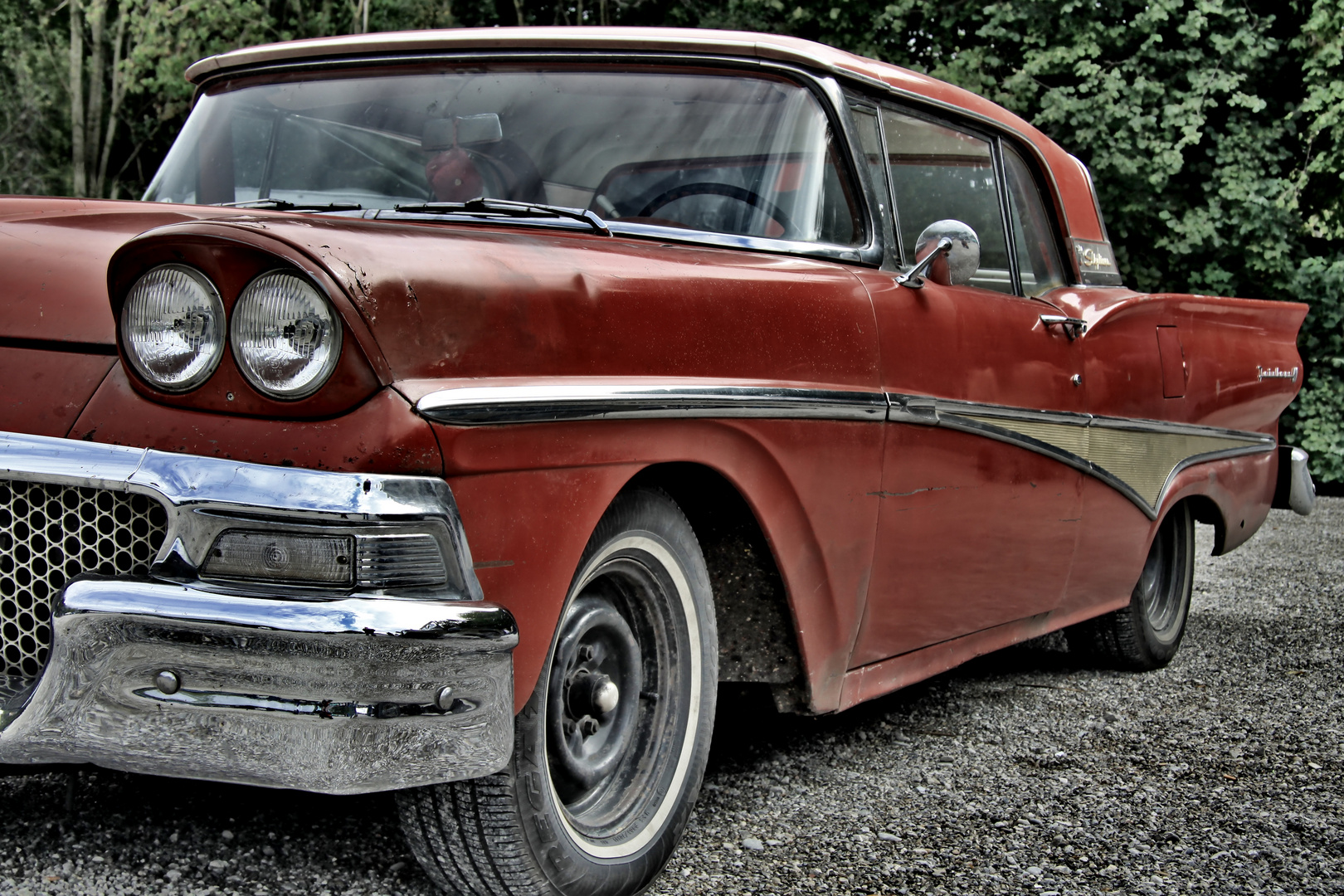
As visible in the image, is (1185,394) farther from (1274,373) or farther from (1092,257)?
(1274,373)

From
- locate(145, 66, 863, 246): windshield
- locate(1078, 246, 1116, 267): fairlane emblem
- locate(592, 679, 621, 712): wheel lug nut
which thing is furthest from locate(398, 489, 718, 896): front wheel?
locate(1078, 246, 1116, 267): fairlane emblem

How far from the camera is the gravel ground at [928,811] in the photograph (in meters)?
2.25

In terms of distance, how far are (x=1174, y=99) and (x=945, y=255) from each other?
38.1ft

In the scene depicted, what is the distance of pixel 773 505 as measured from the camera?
2455mm

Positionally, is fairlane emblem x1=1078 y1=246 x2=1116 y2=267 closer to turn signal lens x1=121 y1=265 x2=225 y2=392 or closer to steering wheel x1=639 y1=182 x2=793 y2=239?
steering wheel x1=639 y1=182 x2=793 y2=239

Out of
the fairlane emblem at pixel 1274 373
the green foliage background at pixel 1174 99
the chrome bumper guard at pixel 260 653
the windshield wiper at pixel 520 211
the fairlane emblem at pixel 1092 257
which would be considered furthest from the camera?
the green foliage background at pixel 1174 99

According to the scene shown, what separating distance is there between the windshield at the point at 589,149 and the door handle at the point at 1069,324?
0.89 meters

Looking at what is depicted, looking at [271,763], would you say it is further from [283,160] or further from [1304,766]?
[1304,766]

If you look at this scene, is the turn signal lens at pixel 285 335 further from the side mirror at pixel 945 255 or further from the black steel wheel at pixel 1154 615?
the black steel wheel at pixel 1154 615

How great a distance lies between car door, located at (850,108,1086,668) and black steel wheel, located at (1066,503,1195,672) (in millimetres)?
863

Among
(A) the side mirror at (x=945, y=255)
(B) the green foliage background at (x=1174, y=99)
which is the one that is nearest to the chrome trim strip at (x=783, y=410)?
(A) the side mirror at (x=945, y=255)

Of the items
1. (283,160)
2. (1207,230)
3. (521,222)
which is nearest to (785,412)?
(521,222)

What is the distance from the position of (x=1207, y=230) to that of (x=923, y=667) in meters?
11.6

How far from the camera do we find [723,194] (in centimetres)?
272
